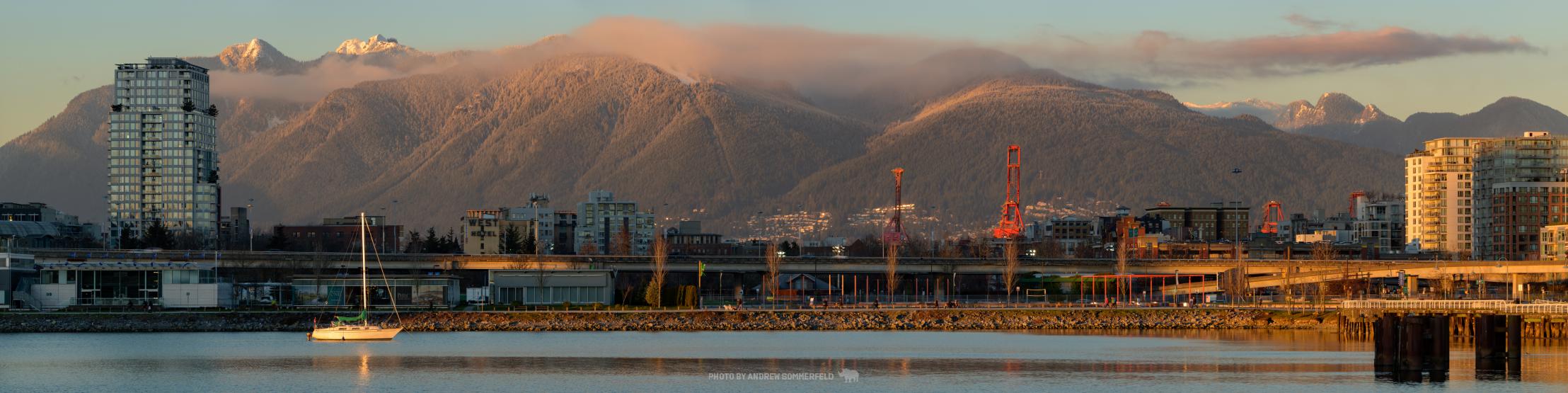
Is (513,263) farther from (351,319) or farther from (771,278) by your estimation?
(351,319)

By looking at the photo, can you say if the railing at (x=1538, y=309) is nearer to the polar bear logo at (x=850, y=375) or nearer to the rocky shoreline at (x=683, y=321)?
the rocky shoreline at (x=683, y=321)

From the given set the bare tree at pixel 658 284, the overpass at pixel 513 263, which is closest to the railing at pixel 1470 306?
the bare tree at pixel 658 284

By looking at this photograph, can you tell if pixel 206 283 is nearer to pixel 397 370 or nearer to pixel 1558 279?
pixel 397 370

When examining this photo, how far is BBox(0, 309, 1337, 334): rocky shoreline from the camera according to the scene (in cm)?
13012

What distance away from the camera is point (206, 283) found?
14488 cm

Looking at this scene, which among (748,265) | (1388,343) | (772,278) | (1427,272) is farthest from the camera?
(748,265)

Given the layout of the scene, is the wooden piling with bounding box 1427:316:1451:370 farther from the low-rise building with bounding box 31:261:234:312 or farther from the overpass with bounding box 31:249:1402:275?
the overpass with bounding box 31:249:1402:275

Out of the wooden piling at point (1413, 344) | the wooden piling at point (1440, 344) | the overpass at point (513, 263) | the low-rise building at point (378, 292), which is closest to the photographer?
the wooden piling at point (1413, 344)

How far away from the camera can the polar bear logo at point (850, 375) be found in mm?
82562

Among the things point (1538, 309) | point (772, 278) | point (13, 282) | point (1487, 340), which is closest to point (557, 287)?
point (772, 278)

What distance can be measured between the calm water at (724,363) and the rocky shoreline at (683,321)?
6.58 m

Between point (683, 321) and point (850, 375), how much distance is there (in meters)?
48.3

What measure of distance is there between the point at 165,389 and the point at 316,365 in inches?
515

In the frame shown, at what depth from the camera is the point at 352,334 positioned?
Answer: 384 ft
